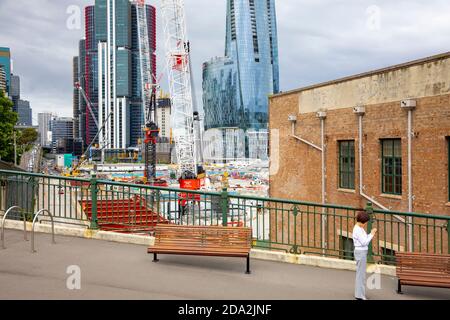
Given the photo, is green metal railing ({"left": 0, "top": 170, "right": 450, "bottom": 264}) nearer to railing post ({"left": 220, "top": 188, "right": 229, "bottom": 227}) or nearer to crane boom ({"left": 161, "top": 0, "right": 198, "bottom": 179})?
railing post ({"left": 220, "top": 188, "right": 229, "bottom": 227})

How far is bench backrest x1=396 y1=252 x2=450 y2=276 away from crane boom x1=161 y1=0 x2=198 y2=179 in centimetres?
7064

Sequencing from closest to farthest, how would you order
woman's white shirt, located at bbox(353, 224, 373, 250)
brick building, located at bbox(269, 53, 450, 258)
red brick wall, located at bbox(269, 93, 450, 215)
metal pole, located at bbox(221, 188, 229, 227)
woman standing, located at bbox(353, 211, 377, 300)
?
woman standing, located at bbox(353, 211, 377, 300) < woman's white shirt, located at bbox(353, 224, 373, 250) < metal pole, located at bbox(221, 188, 229, 227) < red brick wall, located at bbox(269, 93, 450, 215) < brick building, located at bbox(269, 53, 450, 258)

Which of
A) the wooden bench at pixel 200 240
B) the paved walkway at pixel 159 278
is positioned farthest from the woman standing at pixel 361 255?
the wooden bench at pixel 200 240

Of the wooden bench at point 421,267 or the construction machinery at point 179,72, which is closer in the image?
the wooden bench at point 421,267

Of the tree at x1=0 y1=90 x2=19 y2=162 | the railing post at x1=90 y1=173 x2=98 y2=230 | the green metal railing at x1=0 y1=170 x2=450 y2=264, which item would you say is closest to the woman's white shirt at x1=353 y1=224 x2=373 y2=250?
the green metal railing at x1=0 y1=170 x2=450 y2=264

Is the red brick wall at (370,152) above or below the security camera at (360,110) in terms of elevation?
below

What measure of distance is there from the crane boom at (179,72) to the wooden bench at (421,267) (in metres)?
70.6

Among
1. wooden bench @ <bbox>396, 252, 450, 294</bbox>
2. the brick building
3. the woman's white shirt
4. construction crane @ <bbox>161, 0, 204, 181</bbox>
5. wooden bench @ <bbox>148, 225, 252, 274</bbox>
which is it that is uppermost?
construction crane @ <bbox>161, 0, 204, 181</bbox>

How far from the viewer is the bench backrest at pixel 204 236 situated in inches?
321

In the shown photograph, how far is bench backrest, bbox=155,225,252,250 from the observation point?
26.7 ft

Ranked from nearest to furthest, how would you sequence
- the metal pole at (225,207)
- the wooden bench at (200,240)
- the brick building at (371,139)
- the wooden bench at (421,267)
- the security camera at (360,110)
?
the wooden bench at (421,267)
the wooden bench at (200,240)
the metal pole at (225,207)
the brick building at (371,139)
the security camera at (360,110)

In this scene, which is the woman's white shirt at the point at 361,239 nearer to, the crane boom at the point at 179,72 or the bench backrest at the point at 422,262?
the bench backrest at the point at 422,262

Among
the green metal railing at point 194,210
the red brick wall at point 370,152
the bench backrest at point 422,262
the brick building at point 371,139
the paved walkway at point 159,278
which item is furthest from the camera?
the brick building at point 371,139

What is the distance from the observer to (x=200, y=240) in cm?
825
